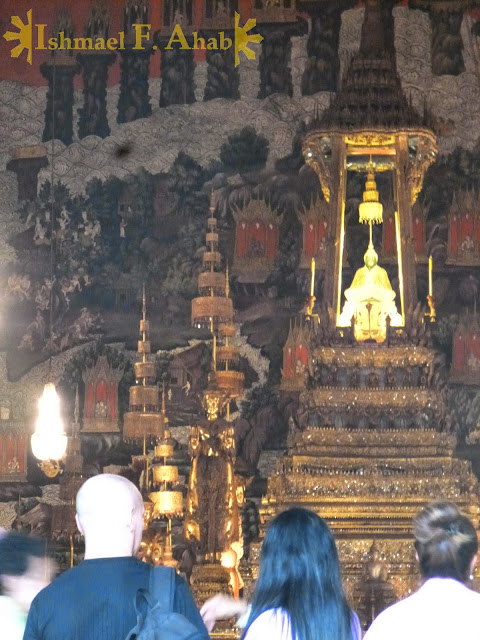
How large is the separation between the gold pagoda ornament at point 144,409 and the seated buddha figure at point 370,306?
2.56 metres

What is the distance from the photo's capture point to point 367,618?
432 inches

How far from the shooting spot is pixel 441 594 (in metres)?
3.63

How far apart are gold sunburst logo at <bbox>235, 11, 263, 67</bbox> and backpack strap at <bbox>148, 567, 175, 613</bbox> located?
44.8 ft

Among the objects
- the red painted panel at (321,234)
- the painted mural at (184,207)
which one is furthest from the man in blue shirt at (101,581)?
the red painted panel at (321,234)

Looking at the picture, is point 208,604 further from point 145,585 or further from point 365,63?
point 365,63

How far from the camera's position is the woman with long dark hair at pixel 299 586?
3512 millimetres

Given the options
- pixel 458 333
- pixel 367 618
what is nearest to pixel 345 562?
pixel 367 618

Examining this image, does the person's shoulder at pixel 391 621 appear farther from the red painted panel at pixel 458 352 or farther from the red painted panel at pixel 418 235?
the red painted panel at pixel 418 235

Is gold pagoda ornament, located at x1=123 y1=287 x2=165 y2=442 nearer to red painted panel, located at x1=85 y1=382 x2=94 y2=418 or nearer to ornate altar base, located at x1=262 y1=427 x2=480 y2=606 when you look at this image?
red painted panel, located at x1=85 y1=382 x2=94 y2=418

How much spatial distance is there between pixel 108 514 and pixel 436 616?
2.90 ft

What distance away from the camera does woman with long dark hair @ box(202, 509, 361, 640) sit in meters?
3.51

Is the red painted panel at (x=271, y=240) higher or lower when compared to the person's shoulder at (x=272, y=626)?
higher

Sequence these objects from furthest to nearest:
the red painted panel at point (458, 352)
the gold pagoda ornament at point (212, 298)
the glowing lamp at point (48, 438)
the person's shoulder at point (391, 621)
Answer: the red painted panel at point (458, 352), the gold pagoda ornament at point (212, 298), the glowing lamp at point (48, 438), the person's shoulder at point (391, 621)

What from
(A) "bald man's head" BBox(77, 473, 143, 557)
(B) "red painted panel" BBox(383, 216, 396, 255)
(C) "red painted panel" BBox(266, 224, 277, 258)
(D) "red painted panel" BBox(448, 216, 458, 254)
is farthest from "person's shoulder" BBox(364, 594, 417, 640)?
(C) "red painted panel" BBox(266, 224, 277, 258)
